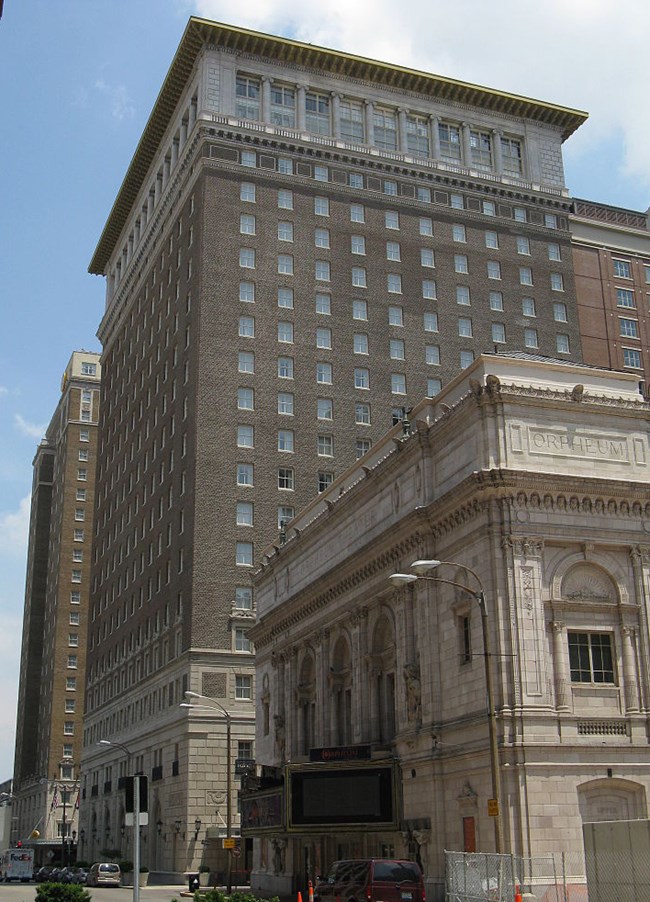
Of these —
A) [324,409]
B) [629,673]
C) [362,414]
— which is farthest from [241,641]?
[629,673]

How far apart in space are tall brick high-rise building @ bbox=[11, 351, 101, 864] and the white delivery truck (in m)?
39.2

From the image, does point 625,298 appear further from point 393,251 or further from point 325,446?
point 325,446

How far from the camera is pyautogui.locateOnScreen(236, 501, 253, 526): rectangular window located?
8181 centimetres

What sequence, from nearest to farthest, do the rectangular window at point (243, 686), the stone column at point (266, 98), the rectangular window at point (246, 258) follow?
the rectangular window at point (243, 686)
the rectangular window at point (246, 258)
the stone column at point (266, 98)

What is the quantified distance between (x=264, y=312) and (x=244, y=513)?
53.9ft

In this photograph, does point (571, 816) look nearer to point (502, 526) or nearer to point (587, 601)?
point (587, 601)

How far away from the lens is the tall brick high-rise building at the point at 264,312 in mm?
81125

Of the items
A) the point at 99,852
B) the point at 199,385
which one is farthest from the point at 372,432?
the point at 99,852

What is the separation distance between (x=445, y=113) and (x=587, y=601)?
2713 inches

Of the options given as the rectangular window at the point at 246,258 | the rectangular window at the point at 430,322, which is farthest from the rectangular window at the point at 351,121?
the rectangular window at the point at 430,322

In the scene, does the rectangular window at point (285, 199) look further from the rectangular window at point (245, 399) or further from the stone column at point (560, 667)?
the stone column at point (560, 667)

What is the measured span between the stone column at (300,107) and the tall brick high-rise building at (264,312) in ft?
1.01

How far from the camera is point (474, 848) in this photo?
4006 cm

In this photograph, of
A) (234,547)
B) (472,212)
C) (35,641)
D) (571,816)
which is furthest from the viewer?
(35,641)
